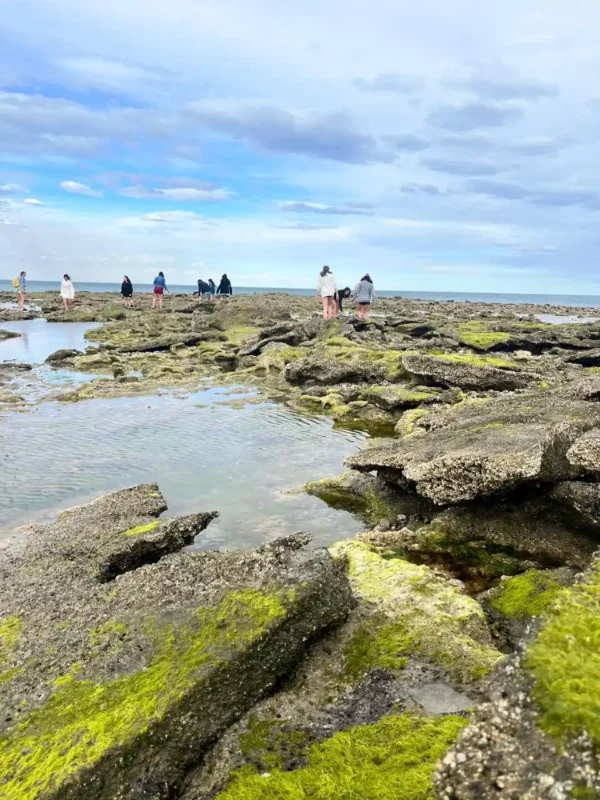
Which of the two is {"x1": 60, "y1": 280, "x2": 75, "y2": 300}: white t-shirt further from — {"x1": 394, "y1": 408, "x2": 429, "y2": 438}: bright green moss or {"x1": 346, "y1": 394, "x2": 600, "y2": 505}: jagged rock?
{"x1": 346, "y1": 394, "x2": 600, "y2": 505}: jagged rock

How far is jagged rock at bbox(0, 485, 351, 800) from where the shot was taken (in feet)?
12.7

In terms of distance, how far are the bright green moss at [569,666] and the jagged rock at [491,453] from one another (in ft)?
13.8

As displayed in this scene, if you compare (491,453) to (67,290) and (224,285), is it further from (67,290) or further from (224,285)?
(224,285)

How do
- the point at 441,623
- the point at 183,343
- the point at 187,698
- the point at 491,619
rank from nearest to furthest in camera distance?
the point at 187,698 → the point at 441,623 → the point at 491,619 → the point at 183,343

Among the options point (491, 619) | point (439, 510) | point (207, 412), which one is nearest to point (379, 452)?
point (439, 510)

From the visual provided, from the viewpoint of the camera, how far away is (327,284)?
123 ft

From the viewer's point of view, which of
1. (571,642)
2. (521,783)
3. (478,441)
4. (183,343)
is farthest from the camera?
(183,343)

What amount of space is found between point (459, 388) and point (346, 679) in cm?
1548

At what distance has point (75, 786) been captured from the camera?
11.9ft

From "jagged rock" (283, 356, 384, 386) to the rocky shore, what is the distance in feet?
38.7

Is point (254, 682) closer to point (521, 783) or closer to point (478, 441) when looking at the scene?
point (521, 783)

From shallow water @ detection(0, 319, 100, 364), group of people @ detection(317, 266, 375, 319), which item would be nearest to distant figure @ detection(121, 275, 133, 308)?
shallow water @ detection(0, 319, 100, 364)

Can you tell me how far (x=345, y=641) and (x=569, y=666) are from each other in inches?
103

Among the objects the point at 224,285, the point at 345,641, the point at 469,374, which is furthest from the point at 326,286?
the point at 224,285
